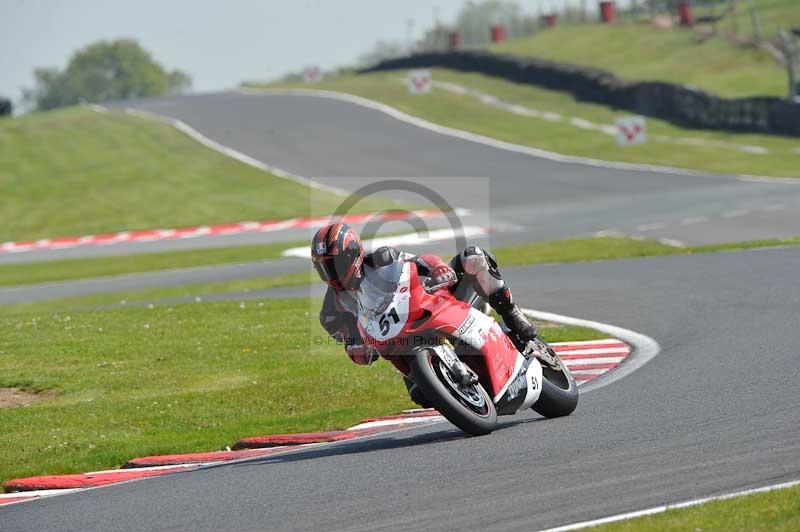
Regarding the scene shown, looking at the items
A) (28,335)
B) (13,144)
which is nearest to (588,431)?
(28,335)

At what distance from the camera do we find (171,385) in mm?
12734

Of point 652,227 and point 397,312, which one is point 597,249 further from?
point 397,312

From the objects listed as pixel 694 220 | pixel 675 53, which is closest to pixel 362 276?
pixel 694 220

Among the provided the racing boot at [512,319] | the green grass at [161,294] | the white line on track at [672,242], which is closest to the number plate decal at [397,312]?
the racing boot at [512,319]

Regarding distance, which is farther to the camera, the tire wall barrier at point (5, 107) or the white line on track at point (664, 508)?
the tire wall barrier at point (5, 107)

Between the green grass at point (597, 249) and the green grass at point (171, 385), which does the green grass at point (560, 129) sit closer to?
the green grass at point (597, 249)

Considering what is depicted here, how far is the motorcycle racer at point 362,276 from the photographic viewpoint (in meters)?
8.67

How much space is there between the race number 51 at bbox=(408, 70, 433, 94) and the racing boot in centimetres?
4661

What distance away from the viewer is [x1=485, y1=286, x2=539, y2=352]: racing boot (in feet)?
31.1

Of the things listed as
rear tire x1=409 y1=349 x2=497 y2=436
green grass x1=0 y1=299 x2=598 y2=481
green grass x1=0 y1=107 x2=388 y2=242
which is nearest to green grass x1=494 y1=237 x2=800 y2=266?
green grass x1=0 y1=299 x2=598 y2=481

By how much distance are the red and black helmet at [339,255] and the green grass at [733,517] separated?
307cm

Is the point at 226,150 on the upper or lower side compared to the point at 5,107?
lower

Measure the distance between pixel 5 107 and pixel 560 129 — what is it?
93.4 ft

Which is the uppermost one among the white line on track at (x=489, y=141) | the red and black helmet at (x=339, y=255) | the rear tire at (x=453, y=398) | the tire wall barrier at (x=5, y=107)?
the red and black helmet at (x=339, y=255)
